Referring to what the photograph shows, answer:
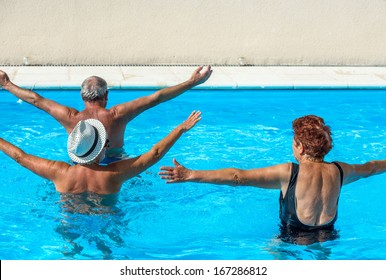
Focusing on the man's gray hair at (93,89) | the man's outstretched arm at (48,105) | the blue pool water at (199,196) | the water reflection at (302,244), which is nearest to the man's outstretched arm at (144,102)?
the man's gray hair at (93,89)

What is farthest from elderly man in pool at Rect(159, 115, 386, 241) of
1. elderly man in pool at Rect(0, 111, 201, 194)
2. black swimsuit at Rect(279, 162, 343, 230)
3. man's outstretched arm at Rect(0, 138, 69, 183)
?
man's outstretched arm at Rect(0, 138, 69, 183)

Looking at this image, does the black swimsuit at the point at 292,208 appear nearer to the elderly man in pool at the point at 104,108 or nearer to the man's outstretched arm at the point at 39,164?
the man's outstretched arm at the point at 39,164

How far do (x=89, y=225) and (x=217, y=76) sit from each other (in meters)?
5.27

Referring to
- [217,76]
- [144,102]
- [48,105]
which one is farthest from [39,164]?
[217,76]

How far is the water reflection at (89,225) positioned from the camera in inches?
204

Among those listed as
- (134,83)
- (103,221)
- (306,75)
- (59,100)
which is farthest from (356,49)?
(103,221)

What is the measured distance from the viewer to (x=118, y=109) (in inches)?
232

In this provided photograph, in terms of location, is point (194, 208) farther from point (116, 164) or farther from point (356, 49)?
point (356, 49)

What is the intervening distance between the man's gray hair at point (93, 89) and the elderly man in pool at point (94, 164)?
0.72m

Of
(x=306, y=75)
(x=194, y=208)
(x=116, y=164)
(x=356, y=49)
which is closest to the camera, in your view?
(x=116, y=164)

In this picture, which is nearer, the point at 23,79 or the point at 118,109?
the point at 118,109

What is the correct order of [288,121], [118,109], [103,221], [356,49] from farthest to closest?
[356,49] → [288,121] → [118,109] → [103,221]

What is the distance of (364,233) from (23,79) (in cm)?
558

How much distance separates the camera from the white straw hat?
4.72 metres
